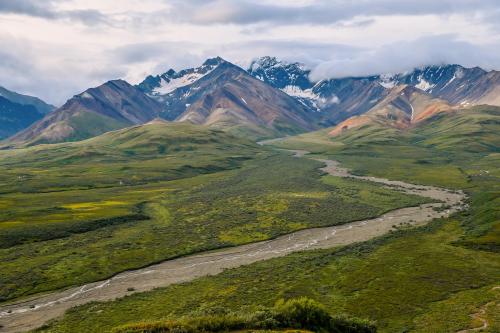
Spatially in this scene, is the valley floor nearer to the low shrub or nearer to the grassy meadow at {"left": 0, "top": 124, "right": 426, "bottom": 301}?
the grassy meadow at {"left": 0, "top": 124, "right": 426, "bottom": 301}

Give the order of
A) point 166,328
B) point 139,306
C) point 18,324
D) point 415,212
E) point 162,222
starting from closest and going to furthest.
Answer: point 166,328
point 18,324
point 139,306
point 162,222
point 415,212

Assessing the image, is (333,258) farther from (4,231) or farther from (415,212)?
(4,231)

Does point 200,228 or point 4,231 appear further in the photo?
point 200,228

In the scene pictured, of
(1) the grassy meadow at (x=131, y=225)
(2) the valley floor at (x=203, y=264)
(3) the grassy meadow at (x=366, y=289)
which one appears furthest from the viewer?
(1) the grassy meadow at (x=131, y=225)

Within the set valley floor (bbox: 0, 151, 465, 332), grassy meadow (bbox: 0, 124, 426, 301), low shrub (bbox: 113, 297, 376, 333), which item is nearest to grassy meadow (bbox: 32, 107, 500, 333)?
valley floor (bbox: 0, 151, 465, 332)

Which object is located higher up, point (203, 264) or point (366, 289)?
point (203, 264)

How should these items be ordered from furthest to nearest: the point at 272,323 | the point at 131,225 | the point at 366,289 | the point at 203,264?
1. the point at 131,225
2. the point at 203,264
3. the point at 366,289
4. the point at 272,323

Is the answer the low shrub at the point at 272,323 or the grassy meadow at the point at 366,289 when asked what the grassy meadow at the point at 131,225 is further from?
the low shrub at the point at 272,323

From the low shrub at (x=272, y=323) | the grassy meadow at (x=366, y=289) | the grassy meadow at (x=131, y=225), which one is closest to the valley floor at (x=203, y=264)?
the grassy meadow at (x=131, y=225)

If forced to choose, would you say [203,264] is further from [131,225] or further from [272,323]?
[272,323]

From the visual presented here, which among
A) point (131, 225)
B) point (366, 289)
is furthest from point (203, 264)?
point (131, 225)

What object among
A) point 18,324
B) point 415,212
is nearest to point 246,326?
point 18,324
